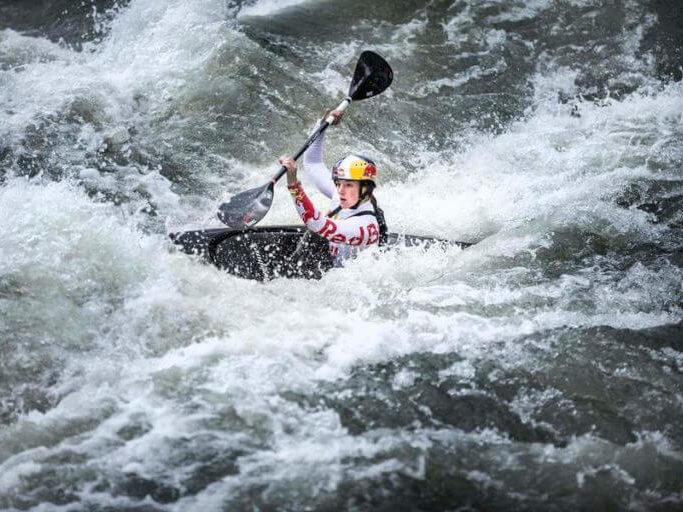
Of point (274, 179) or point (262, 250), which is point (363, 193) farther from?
point (262, 250)

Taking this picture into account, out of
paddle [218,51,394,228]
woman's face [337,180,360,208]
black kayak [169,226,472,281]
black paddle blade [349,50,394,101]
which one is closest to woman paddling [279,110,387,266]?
woman's face [337,180,360,208]

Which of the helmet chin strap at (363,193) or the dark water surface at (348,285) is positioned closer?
the dark water surface at (348,285)

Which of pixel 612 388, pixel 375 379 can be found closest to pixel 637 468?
pixel 612 388

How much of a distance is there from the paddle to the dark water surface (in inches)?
18.3

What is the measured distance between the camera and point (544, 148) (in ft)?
27.0

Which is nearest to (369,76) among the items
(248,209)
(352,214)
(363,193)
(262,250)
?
(363,193)

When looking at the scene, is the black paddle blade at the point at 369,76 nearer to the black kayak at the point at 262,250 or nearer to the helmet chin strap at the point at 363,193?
the helmet chin strap at the point at 363,193

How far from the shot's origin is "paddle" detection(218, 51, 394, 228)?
543 centimetres

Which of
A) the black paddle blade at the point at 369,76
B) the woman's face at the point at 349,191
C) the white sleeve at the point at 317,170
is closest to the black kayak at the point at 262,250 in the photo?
the woman's face at the point at 349,191

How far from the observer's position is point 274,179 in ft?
17.9

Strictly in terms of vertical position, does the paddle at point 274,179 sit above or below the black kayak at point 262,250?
above

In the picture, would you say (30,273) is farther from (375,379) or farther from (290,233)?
(375,379)

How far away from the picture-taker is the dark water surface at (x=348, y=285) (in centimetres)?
416

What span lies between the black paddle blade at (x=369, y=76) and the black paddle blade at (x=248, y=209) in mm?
1296
